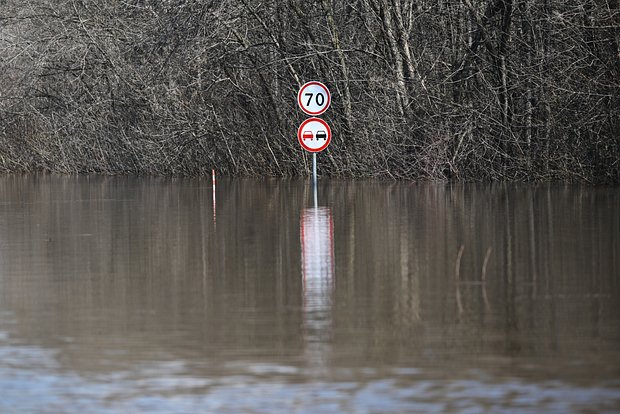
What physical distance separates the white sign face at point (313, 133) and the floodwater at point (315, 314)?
11.2 m

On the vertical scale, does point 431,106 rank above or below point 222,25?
below

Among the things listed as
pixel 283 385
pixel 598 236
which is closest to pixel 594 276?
pixel 598 236

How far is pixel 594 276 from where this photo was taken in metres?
11.6

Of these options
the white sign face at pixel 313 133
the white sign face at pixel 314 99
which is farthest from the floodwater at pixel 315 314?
the white sign face at pixel 314 99

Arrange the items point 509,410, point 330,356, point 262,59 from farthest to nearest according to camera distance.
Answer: point 262,59 < point 330,356 < point 509,410

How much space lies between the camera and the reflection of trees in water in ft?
27.5

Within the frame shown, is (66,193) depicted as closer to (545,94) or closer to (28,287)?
(545,94)

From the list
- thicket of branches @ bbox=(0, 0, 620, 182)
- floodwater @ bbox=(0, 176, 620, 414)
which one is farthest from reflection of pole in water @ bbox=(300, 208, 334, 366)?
thicket of branches @ bbox=(0, 0, 620, 182)

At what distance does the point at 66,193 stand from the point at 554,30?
34.6 ft

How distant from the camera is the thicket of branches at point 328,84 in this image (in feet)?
96.1

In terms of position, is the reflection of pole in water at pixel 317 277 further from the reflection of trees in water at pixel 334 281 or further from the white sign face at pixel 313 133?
the white sign face at pixel 313 133

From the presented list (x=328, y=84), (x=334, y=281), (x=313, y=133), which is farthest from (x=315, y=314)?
(x=328, y=84)

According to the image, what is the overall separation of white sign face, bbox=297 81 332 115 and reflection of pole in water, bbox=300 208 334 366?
11.1 meters

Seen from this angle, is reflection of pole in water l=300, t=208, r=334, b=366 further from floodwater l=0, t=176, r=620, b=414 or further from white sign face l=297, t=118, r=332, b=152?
white sign face l=297, t=118, r=332, b=152
